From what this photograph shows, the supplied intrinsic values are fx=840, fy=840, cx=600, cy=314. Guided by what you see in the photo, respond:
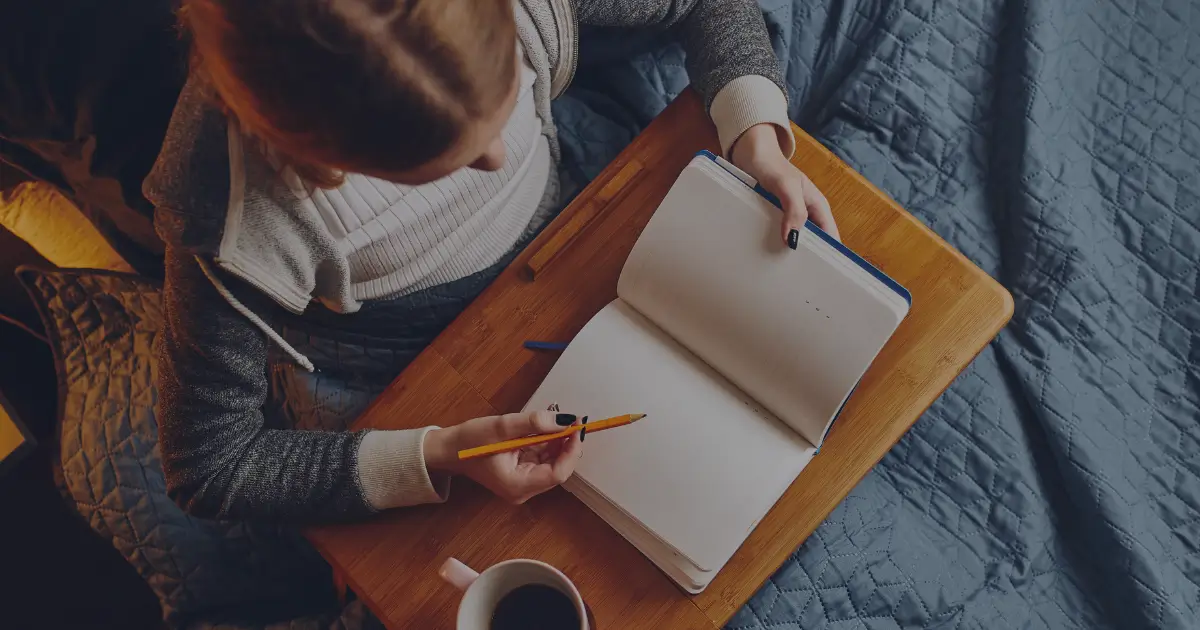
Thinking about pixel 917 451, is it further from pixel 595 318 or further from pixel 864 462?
pixel 595 318

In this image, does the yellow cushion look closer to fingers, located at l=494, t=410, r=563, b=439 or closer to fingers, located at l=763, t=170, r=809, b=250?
fingers, located at l=494, t=410, r=563, b=439

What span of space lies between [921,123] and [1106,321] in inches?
11.6

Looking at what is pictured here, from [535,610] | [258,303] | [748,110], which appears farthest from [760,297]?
[258,303]

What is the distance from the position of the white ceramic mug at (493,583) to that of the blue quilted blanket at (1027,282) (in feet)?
0.96

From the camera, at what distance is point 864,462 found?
68 cm

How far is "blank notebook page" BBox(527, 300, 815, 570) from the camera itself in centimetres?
65

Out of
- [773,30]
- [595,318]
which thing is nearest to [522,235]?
[595,318]

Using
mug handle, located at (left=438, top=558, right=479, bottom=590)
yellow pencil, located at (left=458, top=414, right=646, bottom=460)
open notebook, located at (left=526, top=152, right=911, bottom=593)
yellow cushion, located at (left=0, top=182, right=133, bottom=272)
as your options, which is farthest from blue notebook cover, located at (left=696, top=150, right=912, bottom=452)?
yellow cushion, located at (left=0, top=182, right=133, bottom=272)

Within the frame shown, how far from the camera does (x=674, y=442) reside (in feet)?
2.19

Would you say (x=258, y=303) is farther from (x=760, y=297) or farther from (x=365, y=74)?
(x=760, y=297)

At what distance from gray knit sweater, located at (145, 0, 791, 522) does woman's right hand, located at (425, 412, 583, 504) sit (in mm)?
21

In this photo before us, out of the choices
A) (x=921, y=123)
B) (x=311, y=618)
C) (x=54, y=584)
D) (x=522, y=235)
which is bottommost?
(x=54, y=584)

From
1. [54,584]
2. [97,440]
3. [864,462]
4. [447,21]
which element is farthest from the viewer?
[54,584]

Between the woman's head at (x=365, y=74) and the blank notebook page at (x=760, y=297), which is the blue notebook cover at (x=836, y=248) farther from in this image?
the woman's head at (x=365, y=74)
